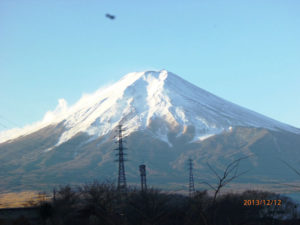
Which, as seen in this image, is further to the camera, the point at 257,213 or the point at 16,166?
the point at 16,166

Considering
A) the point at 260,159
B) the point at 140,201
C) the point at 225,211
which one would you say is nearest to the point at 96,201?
the point at 140,201

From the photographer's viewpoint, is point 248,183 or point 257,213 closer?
point 257,213

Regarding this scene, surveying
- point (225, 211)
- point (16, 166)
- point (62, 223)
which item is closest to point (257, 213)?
point (225, 211)

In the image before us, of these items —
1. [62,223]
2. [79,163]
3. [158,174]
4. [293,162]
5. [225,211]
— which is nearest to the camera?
[62,223]

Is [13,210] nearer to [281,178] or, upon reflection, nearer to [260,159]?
[281,178]

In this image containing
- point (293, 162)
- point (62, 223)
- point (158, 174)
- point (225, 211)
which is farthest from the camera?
point (293, 162)

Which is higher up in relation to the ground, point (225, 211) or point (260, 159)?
point (260, 159)

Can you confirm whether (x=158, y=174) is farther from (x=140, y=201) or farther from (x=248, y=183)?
(x=140, y=201)

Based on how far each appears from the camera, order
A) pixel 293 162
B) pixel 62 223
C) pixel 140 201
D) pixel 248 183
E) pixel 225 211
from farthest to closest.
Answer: pixel 293 162 < pixel 248 183 < pixel 225 211 < pixel 140 201 < pixel 62 223

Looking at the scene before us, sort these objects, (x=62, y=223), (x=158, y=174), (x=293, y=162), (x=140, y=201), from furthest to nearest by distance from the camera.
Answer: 1. (x=293, y=162)
2. (x=158, y=174)
3. (x=140, y=201)
4. (x=62, y=223)
